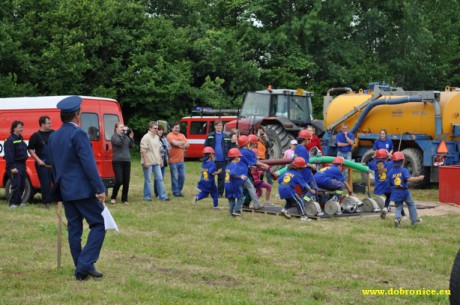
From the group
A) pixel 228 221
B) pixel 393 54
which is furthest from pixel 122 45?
pixel 228 221

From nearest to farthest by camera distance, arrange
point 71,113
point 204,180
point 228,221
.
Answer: point 71,113
point 228,221
point 204,180

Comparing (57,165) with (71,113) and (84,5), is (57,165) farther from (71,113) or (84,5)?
(84,5)

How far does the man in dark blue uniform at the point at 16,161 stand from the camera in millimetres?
16062

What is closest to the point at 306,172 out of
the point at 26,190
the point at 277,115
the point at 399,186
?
the point at 399,186

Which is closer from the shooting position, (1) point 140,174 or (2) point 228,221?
(2) point 228,221

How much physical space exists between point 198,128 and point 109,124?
19061 mm

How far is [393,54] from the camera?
43.7 meters

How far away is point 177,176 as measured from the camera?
19.4 meters

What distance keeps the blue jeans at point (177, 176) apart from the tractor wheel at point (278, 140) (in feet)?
19.9

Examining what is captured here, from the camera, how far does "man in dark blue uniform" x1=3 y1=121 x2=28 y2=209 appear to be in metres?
16.1

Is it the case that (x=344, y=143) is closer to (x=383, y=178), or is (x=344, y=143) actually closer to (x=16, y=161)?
(x=383, y=178)

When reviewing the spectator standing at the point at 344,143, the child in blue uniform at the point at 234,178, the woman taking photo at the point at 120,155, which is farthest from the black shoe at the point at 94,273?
the spectator standing at the point at 344,143

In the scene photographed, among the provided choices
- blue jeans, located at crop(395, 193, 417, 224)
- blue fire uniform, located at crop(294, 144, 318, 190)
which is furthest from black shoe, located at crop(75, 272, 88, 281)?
blue fire uniform, located at crop(294, 144, 318, 190)

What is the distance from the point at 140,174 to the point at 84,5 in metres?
10.6
